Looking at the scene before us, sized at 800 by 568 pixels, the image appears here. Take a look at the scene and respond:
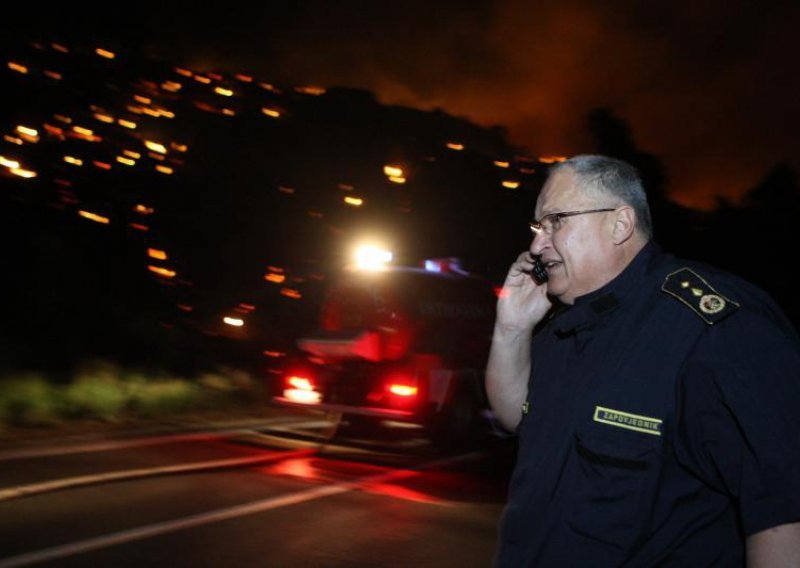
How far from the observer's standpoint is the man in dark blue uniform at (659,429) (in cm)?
165

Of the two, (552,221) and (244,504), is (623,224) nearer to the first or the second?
(552,221)

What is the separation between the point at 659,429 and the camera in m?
1.76

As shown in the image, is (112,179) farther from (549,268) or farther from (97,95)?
(549,268)

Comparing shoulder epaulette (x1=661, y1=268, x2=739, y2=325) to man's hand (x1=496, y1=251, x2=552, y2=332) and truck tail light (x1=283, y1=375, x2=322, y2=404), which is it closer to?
man's hand (x1=496, y1=251, x2=552, y2=332)

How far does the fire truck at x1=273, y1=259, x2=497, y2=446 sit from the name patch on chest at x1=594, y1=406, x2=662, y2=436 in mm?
7456

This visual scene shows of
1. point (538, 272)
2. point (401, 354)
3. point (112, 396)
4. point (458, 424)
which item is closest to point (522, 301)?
point (538, 272)

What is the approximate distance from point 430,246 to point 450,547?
1541cm

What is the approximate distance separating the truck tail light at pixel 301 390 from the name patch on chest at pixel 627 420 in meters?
8.07

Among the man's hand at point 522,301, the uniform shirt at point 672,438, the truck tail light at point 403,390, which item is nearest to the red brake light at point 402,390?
the truck tail light at point 403,390

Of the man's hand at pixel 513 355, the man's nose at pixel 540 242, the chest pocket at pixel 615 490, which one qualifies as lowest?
the chest pocket at pixel 615 490

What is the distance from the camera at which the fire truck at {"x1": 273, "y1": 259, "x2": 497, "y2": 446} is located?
9352 millimetres

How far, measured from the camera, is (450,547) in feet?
18.9

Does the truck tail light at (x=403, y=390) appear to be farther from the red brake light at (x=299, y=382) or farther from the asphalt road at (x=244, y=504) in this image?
the red brake light at (x=299, y=382)

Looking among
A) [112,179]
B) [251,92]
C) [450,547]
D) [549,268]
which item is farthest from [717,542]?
[251,92]
